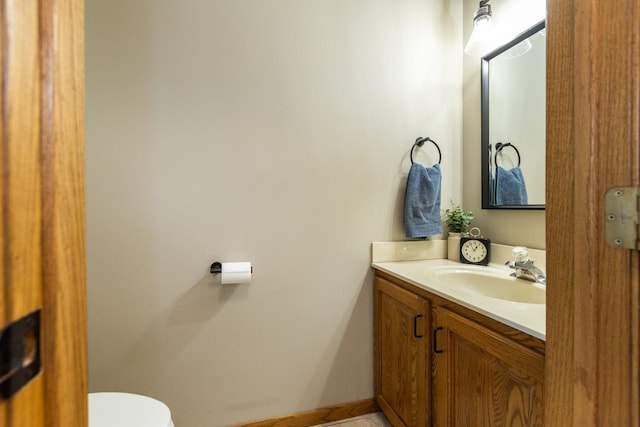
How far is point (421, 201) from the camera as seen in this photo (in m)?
1.66

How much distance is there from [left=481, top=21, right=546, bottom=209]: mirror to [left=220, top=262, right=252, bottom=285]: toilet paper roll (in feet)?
4.57

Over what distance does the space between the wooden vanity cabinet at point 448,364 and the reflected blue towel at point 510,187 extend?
0.77 metres

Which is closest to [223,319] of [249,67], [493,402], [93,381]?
[93,381]

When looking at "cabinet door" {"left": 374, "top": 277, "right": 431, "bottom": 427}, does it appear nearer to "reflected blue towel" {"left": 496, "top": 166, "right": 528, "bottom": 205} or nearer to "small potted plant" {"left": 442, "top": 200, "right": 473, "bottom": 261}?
"small potted plant" {"left": 442, "top": 200, "right": 473, "bottom": 261}

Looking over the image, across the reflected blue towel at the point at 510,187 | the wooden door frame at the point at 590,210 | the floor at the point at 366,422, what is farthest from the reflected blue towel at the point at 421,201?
the wooden door frame at the point at 590,210

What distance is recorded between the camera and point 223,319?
1.43 meters

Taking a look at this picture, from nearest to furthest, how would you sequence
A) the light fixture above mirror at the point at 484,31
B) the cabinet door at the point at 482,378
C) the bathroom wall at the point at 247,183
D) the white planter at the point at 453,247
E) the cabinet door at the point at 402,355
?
the cabinet door at the point at 482,378 < the cabinet door at the point at 402,355 < the bathroom wall at the point at 247,183 < the light fixture above mirror at the point at 484,31 < the white planter at the point at 453,247

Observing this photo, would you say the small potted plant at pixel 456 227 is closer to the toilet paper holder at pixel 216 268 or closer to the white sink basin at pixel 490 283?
the white sink basin at pixel 490 283

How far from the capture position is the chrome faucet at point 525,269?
1.23 m

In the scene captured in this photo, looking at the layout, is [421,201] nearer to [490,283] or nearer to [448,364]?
[490,283]

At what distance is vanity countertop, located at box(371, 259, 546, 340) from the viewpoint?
80 centimetres

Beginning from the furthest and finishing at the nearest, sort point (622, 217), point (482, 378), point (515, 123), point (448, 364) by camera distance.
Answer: point (515, 123)
point (448, 364)
point (482, 378)
point (622, 217)

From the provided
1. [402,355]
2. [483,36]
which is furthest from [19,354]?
[483,36]

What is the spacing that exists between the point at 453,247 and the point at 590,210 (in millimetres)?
1417
